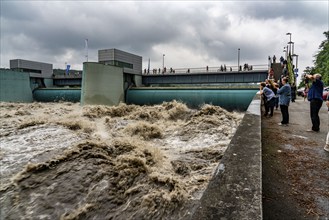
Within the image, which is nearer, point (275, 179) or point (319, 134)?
point (275, 179)

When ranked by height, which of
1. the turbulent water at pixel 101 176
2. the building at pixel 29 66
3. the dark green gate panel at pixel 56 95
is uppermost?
the building at pixel 29 66

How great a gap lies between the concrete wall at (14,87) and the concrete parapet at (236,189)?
98.2 feet

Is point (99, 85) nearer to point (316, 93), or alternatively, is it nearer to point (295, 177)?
point (316, 93)

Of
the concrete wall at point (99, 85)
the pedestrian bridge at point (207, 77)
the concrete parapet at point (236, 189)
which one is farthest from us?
the pedestrian bridge at point (207, 77)

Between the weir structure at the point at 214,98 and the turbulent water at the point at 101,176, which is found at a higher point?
the weir structure at the point at 214,98

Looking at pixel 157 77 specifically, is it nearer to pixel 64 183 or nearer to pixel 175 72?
pixel 175 72

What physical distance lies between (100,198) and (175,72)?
2786 cm

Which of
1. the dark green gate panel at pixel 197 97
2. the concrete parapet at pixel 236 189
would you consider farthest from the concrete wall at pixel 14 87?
the concrete parapet at pixel 236 189

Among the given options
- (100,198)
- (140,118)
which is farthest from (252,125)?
(140,118)

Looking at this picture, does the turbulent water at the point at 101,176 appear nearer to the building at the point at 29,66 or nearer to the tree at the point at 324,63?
the tree at the point at 324,63

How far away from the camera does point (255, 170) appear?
2.76 m

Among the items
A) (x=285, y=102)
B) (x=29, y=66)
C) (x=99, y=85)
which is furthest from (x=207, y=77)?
(x=29, y=66)

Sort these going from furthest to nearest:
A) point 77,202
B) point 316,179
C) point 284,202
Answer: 1. point 77,202
2. point 316,179
3. point 284,202

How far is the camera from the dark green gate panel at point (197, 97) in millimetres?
19484
